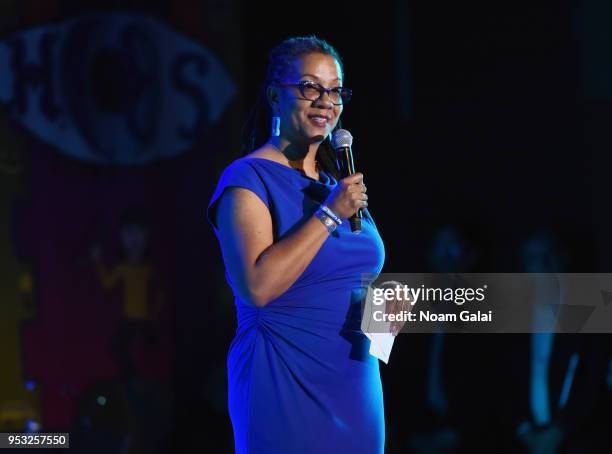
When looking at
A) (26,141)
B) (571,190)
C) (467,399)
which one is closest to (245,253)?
(467,399)

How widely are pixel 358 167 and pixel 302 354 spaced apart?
3.05 metres

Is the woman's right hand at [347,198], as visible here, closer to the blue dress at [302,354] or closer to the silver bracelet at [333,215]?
the silver bracelet at [333,215]

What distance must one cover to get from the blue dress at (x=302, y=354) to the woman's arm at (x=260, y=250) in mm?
51

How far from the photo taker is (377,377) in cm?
174

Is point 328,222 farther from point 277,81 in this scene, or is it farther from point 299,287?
point 277,81

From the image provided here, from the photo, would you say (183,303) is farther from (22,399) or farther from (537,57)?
(537,57)

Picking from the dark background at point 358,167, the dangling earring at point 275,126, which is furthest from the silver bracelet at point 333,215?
the dark background at point 358,167

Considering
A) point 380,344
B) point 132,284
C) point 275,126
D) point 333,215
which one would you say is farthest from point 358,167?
point 333,215

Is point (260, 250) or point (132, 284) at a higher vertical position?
point (260, 250)

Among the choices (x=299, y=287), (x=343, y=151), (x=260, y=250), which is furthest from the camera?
(x=343, y=151)

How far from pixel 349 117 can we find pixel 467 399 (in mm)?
1657

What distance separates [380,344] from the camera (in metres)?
1.69

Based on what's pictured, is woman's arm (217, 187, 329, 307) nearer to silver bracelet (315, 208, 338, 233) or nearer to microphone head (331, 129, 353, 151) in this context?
silver bracelet (315, 208, 338, 233)

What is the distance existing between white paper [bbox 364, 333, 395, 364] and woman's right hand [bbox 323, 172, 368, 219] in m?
0.27
